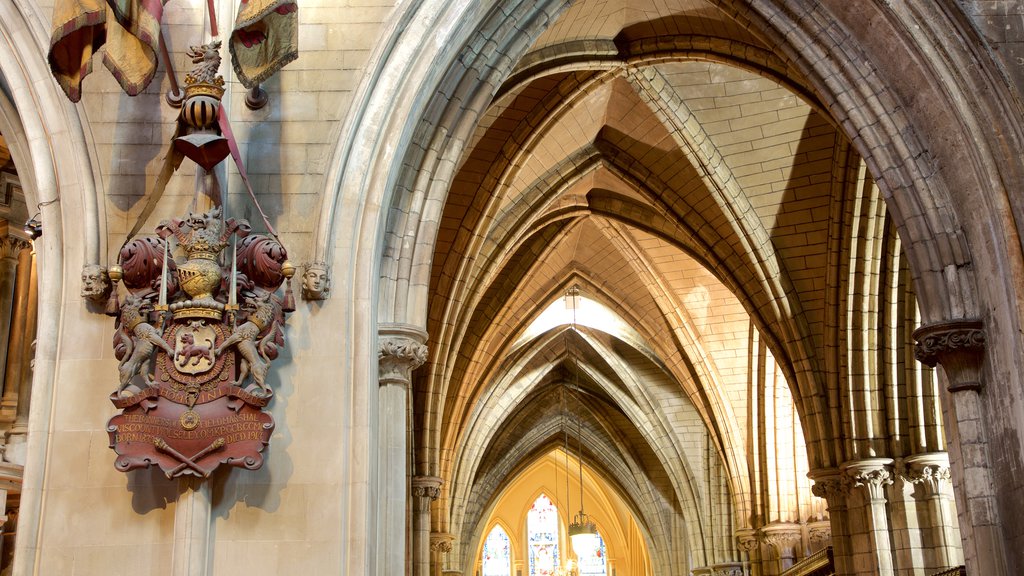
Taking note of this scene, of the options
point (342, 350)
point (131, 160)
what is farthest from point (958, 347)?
point (131, 160)

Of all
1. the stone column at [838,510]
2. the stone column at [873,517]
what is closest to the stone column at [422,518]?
the stone column at [838,510]

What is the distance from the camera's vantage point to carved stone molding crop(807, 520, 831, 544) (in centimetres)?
1745

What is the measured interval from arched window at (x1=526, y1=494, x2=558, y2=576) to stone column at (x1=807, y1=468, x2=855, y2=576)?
23.9 m

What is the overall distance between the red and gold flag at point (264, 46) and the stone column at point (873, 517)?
854 centimetres

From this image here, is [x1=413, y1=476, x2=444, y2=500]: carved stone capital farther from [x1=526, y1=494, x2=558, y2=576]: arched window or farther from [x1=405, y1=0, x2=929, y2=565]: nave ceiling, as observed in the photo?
[x1=526, y1=494, x2=558, y2=576]: arched window

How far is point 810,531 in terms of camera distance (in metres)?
17.8

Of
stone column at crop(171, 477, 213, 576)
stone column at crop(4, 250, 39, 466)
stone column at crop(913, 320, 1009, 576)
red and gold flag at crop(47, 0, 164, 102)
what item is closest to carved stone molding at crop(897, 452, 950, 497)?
stone column at crop(913, 320, 1009, 576)

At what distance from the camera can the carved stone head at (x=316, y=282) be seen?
7133 millimetres

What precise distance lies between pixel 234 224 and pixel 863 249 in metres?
8.32

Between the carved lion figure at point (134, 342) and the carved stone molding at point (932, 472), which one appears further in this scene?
the carved stone molding at point (932, 472)

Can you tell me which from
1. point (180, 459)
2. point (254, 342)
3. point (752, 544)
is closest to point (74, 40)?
point (254, 342)

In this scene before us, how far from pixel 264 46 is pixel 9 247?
6671 millimetres

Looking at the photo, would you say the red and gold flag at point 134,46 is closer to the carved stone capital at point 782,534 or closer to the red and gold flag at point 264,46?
the red and gold flag at point 264,46

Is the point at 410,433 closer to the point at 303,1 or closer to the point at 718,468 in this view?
the point at 303,1
